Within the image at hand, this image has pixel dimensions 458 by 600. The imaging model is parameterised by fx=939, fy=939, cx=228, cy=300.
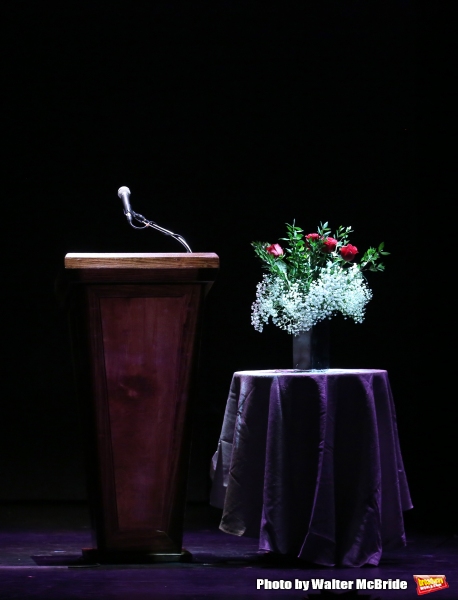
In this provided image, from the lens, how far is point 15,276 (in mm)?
4734

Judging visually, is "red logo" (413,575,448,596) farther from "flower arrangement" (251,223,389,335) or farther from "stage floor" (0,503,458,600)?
"flower arrangement" (251,223,389,335)

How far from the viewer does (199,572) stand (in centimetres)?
297

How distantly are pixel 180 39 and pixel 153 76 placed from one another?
0.75 ft

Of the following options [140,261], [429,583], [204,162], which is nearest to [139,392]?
[140,261]

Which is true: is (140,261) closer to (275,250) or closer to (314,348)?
(275,250)

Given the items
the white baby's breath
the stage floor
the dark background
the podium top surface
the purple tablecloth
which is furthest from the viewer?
the dark background

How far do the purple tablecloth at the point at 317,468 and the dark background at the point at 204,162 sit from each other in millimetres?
1473

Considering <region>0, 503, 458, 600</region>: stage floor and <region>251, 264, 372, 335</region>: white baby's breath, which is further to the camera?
<region>251, 264, 372, 335</region>: white baby's breath

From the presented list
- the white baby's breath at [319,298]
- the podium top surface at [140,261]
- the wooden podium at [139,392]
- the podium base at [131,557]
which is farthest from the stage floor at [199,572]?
the podium top surface at [140,261]

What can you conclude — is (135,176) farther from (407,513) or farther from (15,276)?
(407,513)

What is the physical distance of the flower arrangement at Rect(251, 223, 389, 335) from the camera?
3.25 meters

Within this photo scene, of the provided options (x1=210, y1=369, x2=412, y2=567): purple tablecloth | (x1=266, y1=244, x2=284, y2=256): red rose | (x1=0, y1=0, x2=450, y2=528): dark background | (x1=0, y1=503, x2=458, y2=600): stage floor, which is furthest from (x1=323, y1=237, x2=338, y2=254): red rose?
(x1=0, y1=0, x2=450, y2=528): dark background

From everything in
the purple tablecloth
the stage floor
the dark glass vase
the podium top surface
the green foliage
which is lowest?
the stage floor

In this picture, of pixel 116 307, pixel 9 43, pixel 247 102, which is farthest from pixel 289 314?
pixel 9 43
